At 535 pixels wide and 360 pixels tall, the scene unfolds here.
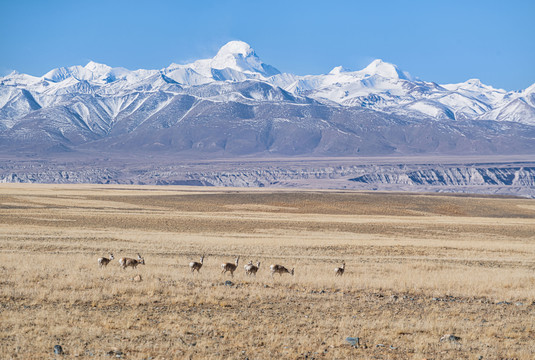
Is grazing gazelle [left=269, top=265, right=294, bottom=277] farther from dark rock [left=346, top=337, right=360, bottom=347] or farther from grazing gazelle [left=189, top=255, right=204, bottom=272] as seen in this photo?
dark rock [left=346, top=337, right=360, bottom=347]

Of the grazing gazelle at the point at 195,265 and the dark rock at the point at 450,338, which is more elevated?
the dark rock at the point at 450,338

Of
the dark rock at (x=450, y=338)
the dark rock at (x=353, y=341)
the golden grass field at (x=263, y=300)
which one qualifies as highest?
the dark rock at (x=450, y=338)

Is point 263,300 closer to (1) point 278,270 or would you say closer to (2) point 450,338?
(1) point 278,270

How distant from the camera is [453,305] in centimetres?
1781

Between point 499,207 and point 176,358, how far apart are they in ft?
276

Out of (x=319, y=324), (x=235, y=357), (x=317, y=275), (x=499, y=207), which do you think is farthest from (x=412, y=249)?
(x=499, y=207)

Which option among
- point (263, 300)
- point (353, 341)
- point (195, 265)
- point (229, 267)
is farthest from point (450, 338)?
point (195, 265)

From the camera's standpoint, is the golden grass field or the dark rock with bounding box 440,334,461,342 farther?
the dark rock with bounding box 440,334,461,342

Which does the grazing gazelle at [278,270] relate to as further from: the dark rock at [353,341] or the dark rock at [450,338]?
the dark rock at [450,338]

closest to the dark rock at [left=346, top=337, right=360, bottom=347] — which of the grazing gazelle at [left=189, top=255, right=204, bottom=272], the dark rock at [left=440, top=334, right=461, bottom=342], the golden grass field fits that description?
the golden grass field

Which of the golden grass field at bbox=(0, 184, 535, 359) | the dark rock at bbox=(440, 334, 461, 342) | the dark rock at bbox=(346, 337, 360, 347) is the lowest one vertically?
the golden grass field at bbox=(0, 184, 535, 359)

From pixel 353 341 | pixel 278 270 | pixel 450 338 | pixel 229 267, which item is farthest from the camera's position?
pixel 278 270

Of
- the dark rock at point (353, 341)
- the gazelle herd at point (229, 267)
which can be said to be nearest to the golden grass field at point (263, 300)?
the dark rock at point (353, 341)

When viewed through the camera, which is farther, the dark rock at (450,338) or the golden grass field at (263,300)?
the dark rock at (450,338)
